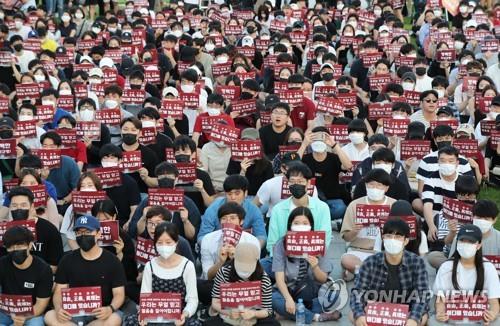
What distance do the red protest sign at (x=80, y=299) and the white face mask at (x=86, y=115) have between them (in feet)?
20.7

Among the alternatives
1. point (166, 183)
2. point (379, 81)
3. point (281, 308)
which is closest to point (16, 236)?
point (166, 183)

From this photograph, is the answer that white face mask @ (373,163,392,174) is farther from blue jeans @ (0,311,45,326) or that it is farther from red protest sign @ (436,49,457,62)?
red protest sign @ (436,49,457,62)

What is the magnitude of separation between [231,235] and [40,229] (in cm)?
208

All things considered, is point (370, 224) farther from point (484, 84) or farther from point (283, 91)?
point (484, 84)

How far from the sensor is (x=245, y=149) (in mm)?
13570

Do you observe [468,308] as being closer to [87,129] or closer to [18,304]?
[18,304]

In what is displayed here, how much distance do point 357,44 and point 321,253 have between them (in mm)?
12183

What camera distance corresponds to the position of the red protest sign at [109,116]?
1605 centimetres

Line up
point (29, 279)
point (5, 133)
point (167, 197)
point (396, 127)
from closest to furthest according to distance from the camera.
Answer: point (29, 279)
point (167, 197)
point (5, 133)
point (396, 127)

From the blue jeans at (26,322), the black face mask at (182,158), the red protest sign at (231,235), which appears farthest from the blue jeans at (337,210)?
the blue jeans at (26,322)

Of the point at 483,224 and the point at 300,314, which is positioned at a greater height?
the point at 483,224

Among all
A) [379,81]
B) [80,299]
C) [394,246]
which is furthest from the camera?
[379,81]

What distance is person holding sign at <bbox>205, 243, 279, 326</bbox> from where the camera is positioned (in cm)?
1036

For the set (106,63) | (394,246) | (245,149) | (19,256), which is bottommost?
(19,256)
